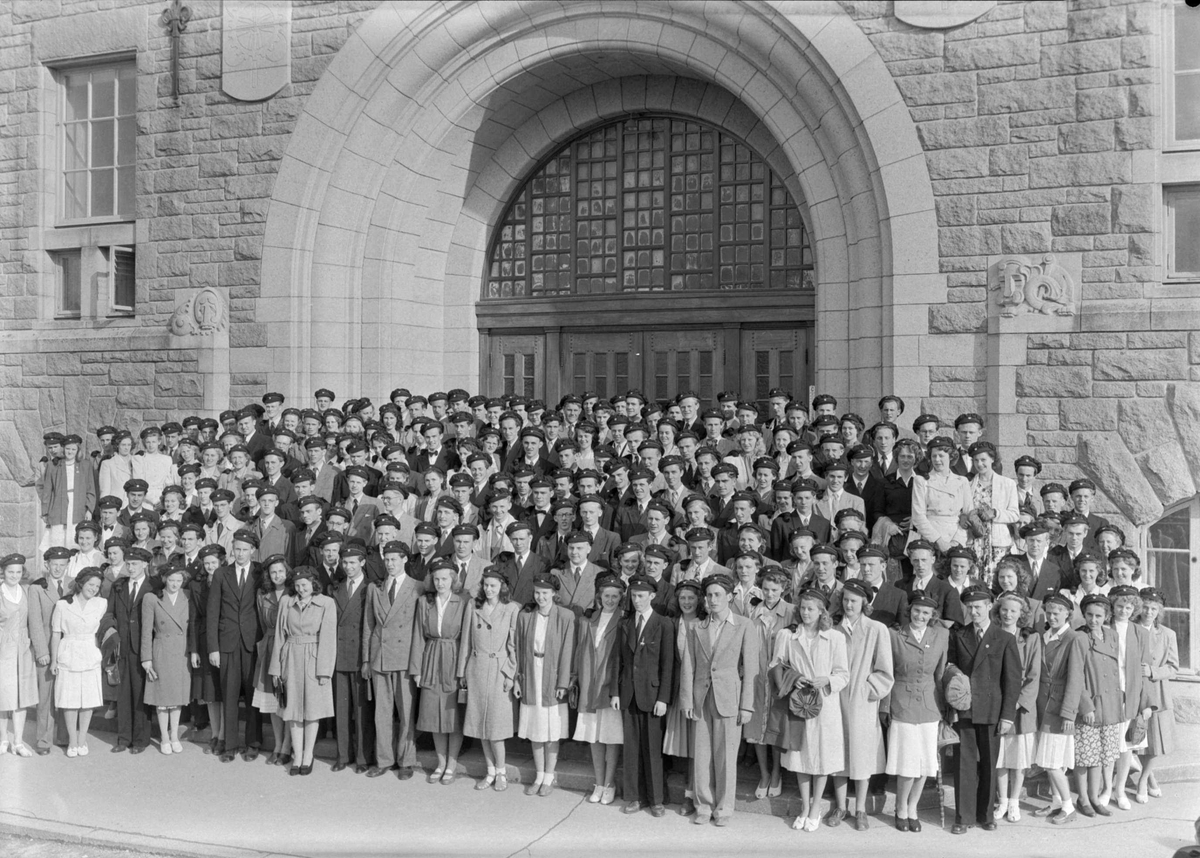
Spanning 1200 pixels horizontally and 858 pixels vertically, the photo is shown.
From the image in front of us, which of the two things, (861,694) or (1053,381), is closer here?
(861,694)

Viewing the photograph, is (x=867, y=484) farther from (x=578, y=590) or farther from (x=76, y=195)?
(x=76, y=195)

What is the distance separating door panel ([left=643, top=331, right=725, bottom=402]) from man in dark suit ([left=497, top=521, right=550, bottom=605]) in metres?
4.76

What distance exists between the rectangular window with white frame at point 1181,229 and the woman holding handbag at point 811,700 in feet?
16.2

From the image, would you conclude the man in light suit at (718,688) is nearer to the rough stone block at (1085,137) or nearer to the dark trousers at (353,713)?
the dark trousers at (353,713)

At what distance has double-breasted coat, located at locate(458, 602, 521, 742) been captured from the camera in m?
7.20

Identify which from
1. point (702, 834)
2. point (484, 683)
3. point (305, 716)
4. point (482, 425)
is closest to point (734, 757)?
point (702, 834)

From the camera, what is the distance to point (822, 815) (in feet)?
21.9

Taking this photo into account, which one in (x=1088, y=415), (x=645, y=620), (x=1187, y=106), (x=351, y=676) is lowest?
(x=351, y=676)

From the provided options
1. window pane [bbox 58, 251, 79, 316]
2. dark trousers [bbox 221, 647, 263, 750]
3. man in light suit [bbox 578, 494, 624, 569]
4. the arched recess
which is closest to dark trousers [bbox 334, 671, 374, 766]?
dark trousers [bbox 221, 647, 263, 750]

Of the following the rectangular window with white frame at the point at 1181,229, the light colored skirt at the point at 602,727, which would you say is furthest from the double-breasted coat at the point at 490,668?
the rectangular window with white frame at the point at 1181,229

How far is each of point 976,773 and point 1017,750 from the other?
0.27 m

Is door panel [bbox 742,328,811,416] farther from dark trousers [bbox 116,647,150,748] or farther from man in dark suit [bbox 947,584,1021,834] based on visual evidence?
dark trousers [bbox 116,647,150,748]

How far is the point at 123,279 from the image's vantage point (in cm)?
1302

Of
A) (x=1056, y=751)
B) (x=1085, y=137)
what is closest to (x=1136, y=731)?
(x=1056, y=751)
